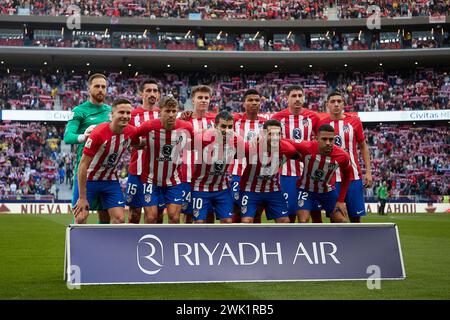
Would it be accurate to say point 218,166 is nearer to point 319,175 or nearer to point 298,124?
point 319,175

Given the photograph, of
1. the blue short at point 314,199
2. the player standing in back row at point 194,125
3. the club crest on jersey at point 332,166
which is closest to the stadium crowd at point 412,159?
the player standing in back row at point 194,125

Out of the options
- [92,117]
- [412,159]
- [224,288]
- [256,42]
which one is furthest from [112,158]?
[256,42]

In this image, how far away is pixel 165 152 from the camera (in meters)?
10.0

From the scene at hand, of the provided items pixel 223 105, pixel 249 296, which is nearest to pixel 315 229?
pixel 249 296

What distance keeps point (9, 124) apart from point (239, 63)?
15.0 metres

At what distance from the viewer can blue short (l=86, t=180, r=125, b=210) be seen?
375 inches

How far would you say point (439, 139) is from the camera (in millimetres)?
44719

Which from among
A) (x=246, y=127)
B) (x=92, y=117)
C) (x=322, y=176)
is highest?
(x=92, y=117)

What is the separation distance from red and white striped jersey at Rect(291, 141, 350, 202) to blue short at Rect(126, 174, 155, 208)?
2.07 metres

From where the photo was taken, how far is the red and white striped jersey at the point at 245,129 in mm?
11266

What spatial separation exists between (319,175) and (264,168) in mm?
859

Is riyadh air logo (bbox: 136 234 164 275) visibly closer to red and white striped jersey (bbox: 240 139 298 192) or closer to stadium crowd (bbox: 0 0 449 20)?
red and white striped jersey (bbox: 240 139 298 192)

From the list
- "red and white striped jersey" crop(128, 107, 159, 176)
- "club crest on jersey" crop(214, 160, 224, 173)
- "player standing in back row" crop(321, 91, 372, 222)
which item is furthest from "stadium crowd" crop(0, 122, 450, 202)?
"club crest on jersey" crop(214, 160, 224, 173)
